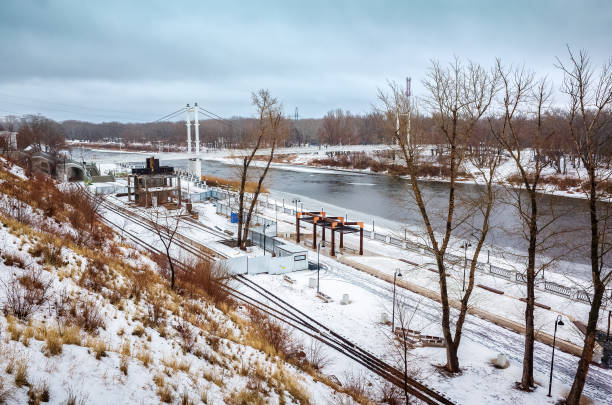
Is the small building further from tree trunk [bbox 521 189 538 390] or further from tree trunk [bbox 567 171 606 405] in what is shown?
tree trunk [bbox 567 171 606 405]

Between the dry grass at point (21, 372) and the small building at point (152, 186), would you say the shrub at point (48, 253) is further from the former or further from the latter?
the small building at point (152, 186)

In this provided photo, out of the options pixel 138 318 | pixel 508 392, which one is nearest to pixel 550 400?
pixel 508 392

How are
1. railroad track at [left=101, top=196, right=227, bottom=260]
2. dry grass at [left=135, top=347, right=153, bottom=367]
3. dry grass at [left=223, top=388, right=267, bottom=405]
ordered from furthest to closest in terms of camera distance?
railroad track at [left=101, top=196, right=227, bottom=260] → dry grass at [left=135, top=347, right=153, bottom=367] → dry grass at [left=223, top=388, right=267, bottom=405]

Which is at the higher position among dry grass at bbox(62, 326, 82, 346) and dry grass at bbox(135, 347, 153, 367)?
dry grass at bbox(62, 326, 82, 346)

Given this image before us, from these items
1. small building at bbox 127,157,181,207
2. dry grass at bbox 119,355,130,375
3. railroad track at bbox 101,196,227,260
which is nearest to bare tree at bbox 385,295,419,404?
dry grass at bbox 119,355,130,375

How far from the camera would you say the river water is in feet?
95.3

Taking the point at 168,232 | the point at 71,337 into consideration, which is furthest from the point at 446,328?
the point at 168,232

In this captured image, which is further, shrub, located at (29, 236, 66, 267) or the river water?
the river water

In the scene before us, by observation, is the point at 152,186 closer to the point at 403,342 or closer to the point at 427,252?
the point at 427,252

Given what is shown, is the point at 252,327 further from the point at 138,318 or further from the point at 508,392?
the point at 508,392

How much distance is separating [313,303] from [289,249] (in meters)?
6.31

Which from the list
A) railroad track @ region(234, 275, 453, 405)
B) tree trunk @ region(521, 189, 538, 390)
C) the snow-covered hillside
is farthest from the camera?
railroad track @ region(234, 275, 453, 405)

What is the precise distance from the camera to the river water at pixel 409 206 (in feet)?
95.3

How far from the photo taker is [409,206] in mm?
47344
